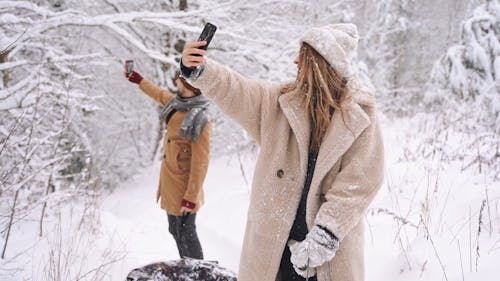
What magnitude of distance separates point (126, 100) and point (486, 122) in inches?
323

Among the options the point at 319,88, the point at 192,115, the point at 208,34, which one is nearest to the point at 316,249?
the point at 319,88

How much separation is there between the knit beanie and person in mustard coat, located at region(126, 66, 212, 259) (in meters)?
→ 1.30

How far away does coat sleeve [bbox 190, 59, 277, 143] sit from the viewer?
67.1 inches

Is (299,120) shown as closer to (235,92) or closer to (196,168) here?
(235,92)

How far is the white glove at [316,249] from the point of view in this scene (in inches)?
64.7

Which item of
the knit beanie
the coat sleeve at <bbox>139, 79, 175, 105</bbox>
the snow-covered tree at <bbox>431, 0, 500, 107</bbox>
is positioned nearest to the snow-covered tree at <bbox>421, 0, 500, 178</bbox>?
the snow-covered tree at <bbox>431, 0, 500, 107</bbox>

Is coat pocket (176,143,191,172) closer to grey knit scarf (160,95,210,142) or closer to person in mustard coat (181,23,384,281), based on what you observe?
grey knit scarf (160,95,210,142)

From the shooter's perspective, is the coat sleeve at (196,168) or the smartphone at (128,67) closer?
the coat sleeve at (196,168)

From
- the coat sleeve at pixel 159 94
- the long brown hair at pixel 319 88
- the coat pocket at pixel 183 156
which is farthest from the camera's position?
the coat sleeve at pixel 159 94

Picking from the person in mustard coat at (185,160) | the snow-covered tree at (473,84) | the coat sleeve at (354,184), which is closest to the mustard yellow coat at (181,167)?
the person in mustard coat at (185,160)

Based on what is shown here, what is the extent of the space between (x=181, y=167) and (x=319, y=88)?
5.13ft

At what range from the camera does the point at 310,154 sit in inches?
72.7

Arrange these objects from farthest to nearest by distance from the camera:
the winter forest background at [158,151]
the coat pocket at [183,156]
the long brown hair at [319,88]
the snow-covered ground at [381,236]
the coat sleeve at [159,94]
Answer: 1. the coat sleeve at [159,94]
2. the coat pocket at [183,156]
3. the winter forest background at [158,151]
4. the snow-covered ground at [381,236]
5. the long brown hair at [319,88]

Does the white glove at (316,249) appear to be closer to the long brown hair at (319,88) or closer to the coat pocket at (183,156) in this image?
the long brown hair at (319,88)
